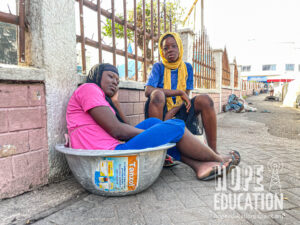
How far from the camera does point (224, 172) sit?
1.91 meters

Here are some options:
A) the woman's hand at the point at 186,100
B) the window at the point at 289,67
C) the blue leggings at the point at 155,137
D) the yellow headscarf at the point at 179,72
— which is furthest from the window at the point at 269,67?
the blue leggings at the point at 155,137

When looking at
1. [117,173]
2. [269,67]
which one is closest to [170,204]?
[117,173]

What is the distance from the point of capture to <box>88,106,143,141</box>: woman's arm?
62.8 inches

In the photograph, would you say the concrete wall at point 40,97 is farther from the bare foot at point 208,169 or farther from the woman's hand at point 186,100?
the bare foot at point 208,169

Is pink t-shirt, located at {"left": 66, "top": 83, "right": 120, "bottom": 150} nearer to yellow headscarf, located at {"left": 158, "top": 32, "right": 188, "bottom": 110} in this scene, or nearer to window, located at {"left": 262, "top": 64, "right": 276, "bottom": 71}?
yellow headscarf, located at {"left": 158, "top": 32, "right": 188, "bottom": 110}

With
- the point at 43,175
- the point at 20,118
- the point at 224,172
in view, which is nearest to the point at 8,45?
the point at 20,118

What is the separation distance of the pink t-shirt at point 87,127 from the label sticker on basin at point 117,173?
180 millimetres

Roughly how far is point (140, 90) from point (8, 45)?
1.77 metres

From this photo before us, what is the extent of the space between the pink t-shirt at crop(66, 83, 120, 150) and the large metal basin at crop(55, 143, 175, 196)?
0.48ft

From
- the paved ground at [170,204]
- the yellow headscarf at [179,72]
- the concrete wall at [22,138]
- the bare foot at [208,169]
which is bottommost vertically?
the paved ground at [170,204]

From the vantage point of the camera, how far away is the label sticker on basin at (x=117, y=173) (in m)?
1.49

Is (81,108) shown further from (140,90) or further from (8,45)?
(140,90)

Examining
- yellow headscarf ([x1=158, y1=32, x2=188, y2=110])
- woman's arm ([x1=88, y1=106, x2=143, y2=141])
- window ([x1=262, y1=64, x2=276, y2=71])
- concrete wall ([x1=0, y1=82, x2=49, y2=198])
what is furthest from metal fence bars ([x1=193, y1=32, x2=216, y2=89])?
window ([x1=262, y1=64, x2=276, y2=71])

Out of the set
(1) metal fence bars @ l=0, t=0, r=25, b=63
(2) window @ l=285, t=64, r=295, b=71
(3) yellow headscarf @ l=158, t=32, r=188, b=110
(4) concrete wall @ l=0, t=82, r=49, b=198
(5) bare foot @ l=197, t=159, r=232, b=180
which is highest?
(2) window @ l=285, t=64, r=295, b=71
